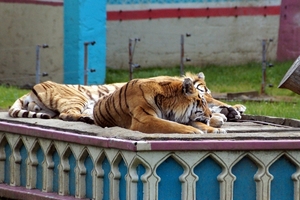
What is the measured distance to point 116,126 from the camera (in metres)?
7.34

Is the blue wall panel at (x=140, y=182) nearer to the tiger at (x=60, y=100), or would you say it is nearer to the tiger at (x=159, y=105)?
the tiger at (x=159, y=105)

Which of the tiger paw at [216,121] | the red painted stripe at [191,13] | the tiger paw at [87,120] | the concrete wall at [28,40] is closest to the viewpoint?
the tiger paw at [216,121]

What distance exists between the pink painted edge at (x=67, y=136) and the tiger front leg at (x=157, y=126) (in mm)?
542

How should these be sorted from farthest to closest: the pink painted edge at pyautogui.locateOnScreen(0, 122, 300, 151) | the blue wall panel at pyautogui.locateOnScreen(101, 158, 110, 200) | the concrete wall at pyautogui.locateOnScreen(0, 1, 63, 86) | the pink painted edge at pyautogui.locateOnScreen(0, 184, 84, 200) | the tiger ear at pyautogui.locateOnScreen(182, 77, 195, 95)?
the concrete wall at pyautogui.locateOnScreen(0, 1, 63, 86) → the tiger ear at pyautogui.locateOnScreen(182, 77, 195, 95) → the pink painted edge at pyautogui.locateOnScreen(0, 184, 84, 200) → the blue wall panel at pyautogui.locateOnScreen(101, 158, 110, 200) → the pink painted edge at pyautogui.locateOnScreen(0, 122, 300, 151)

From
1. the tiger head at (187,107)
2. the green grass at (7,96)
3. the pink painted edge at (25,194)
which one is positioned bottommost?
the pink painted edge at (25,194)

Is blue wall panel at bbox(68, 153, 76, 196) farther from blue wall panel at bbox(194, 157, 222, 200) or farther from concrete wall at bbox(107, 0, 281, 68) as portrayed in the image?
concrete wall at bbox(107, 0, 281, 68)

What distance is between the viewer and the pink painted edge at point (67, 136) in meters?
6.11

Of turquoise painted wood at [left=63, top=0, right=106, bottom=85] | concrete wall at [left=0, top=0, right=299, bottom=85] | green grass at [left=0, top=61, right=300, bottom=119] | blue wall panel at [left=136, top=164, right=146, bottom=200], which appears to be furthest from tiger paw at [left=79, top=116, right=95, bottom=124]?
concrete wall at [left=0, top=0, right=299, bottom=85]

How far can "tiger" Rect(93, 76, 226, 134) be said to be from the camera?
7113 mm

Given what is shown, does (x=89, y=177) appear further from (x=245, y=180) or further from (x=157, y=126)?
(x=245, y=180)

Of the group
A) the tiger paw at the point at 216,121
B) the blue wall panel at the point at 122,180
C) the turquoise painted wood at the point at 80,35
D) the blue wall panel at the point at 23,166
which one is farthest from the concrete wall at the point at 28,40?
the blue wall panel at the point at 122,180

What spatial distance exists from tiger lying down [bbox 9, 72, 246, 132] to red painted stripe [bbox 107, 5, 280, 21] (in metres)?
8.89

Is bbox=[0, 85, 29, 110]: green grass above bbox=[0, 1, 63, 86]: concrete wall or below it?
below

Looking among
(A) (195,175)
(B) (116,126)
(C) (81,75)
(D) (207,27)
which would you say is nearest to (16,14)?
(C) (81,75)
